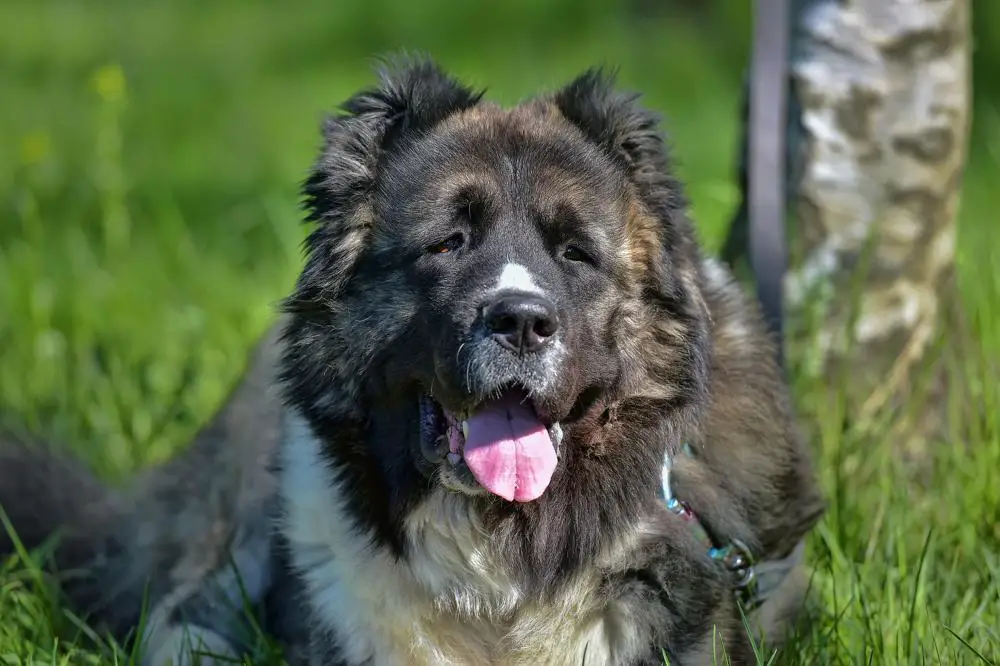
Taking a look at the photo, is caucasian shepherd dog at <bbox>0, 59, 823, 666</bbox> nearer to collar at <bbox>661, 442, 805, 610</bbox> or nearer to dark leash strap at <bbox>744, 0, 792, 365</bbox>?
collar at <bbox>661, 442, 805, 610</bbox>

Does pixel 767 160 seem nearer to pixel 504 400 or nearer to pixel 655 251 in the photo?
pixel 655 251

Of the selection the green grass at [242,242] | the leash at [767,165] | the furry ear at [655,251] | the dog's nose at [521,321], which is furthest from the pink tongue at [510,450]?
the leash at [767,165]

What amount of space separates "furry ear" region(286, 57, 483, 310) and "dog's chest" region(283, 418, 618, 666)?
0.61 m

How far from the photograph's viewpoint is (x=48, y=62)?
11.5 m

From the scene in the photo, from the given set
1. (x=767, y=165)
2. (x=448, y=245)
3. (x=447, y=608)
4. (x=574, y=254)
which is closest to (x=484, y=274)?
(x=448, y=245)

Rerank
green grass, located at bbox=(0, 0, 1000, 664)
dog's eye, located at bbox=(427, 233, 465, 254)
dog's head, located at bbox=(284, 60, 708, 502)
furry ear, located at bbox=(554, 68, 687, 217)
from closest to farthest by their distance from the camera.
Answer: dog's head, located at bbox=(284, 60, 708, 502)
dog's eye, located at bbox=(427, 233, 465, 254)
furry ear, located at bbox=(554, 68, 687, 217)
green grass, located at bbox=(0, 0, 1000, 664)

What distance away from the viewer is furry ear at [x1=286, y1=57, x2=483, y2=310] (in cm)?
317

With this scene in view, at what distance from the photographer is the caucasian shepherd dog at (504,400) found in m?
3.02

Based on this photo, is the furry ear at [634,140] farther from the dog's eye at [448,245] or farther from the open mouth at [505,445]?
the open mouth at [505,445]

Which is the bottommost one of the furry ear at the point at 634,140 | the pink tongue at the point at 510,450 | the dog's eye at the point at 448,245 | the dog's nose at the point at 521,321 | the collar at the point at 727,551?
the collar at the point at 727,551

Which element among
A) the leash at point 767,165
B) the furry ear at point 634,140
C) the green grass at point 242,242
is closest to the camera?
the furry ear at point 634,140

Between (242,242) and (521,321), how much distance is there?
4.84 metres

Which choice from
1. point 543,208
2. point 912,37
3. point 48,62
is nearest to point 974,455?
point 912,37

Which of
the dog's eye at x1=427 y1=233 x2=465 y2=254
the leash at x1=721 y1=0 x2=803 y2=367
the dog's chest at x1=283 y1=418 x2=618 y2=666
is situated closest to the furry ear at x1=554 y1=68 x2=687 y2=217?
the dog's eye at x1=427 y1=233 x2=465 y2=254
